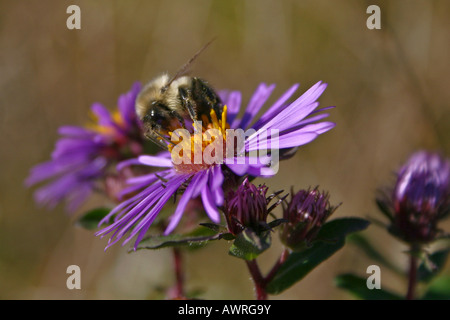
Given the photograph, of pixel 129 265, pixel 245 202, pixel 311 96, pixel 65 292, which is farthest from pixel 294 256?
pixel 65 292

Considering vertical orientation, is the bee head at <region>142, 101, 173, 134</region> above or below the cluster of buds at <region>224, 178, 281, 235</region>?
above

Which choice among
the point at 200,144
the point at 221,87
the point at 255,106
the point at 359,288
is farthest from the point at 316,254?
the point at 221,87

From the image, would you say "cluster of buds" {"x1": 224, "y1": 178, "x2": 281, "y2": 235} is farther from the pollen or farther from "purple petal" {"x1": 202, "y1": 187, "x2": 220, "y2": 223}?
the pollen

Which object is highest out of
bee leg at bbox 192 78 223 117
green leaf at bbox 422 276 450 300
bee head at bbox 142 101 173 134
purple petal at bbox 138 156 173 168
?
bee leg at bbox 192 78 223 117

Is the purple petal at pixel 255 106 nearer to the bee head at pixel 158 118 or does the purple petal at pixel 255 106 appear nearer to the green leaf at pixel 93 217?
the bee head at pixel 158 118

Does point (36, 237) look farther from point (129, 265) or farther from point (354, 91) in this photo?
point (354, 91)

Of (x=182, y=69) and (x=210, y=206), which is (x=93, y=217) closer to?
(x=182, y=69)

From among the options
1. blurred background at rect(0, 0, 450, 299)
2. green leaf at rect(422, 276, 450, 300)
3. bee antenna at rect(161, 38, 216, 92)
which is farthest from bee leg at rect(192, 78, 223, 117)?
blurred background at rect(0, 0, 450, 299)
